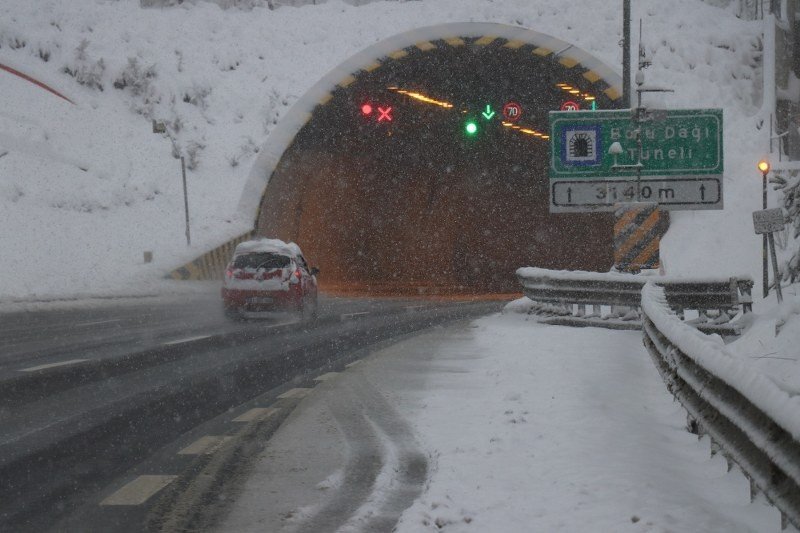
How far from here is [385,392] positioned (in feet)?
37.2

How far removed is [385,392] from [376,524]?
18.0 ft

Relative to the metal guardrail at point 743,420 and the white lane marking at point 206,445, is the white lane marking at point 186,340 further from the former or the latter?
the metal guardrail at point 743,420

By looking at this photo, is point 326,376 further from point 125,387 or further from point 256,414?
point 256,414

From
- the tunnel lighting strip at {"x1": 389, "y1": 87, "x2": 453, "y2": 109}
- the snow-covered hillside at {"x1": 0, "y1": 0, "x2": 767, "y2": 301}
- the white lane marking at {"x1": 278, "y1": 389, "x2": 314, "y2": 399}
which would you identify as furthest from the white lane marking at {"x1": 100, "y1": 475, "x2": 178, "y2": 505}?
the tunnel lighting strip at {"x1": 389, "y1": 87, "x2": 453, "y2": 109}

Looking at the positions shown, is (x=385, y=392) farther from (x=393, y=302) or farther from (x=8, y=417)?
(x=393, y=302)

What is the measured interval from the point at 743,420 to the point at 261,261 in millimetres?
18030

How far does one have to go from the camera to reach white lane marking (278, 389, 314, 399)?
11.2m

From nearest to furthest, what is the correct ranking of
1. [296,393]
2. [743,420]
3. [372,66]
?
[743,420] < [296,393] < [372,66]

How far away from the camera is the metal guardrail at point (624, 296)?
60.5ft

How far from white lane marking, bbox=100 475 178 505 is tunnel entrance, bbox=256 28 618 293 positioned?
23.2m

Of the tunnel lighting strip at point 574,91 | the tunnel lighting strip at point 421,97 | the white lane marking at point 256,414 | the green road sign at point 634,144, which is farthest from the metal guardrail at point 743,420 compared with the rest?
the tunnel lighting strip at point 574,91

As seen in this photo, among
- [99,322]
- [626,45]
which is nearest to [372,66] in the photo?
[626,45]

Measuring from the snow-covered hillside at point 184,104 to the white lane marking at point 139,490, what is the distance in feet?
75.1

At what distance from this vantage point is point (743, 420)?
5.38 metres
